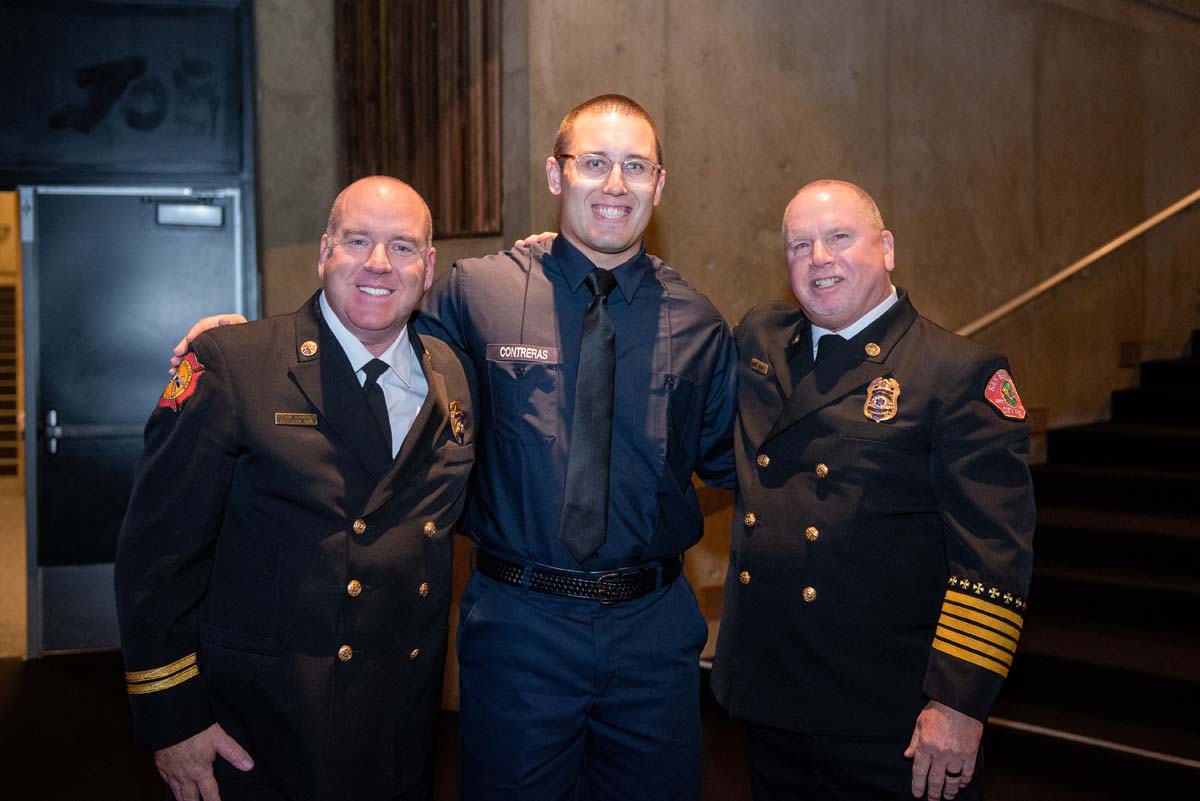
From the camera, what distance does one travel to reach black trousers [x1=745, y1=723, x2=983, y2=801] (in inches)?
76.1

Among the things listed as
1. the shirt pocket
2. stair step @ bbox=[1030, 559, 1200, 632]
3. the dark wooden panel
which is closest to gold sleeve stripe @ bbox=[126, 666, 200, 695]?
the shirt pocket

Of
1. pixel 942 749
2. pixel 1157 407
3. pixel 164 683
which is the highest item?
pixel 1157 407

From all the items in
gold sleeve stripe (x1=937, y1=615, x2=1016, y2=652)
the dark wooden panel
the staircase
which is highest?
the dark wooden panel

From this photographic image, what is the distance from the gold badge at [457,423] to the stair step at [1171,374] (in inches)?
204

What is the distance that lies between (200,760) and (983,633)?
1404 mm

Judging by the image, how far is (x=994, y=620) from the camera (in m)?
1.81

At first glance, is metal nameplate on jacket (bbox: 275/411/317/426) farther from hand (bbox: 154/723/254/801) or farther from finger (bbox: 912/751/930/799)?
finger (bbox: 912/751/930/799)

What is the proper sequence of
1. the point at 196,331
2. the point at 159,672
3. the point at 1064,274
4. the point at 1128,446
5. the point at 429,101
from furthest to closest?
1. the point at 1064,274
2. the point at 1128,446
3. the point at 429,101
4. the point at 196,331
5. the point at 159,672

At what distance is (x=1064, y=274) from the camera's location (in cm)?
546

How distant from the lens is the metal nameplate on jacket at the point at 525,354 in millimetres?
2139

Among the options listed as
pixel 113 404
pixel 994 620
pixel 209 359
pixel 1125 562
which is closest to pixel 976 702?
pixel 994 620

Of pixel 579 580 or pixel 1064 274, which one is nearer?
pixel 579 580

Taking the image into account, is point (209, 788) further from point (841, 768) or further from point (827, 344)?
point (827, 344)

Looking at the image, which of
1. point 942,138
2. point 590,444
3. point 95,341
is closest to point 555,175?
point 590,444
